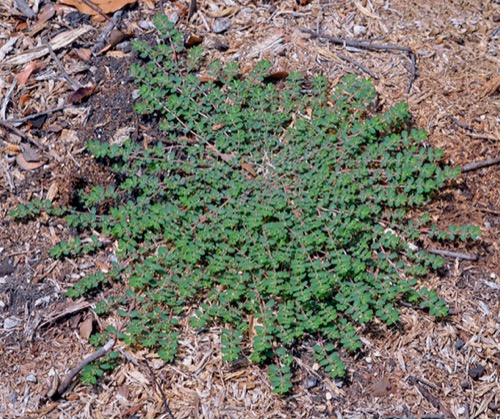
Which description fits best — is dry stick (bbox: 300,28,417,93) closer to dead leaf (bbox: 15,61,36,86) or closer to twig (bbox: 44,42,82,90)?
twig (bbox: 44,42,82,90)

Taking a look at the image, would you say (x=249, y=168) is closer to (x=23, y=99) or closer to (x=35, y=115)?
(x=35, y=115)

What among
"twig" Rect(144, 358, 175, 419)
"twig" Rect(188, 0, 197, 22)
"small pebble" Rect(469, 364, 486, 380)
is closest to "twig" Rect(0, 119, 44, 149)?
"twig" Rect(188, 0, 197, 22)

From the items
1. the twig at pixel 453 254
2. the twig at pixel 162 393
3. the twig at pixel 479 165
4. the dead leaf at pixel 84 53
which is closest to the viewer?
the twig at pixel 162 393

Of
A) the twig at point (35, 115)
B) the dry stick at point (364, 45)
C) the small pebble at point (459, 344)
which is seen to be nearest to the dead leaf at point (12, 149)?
the twig at point (35, 115)

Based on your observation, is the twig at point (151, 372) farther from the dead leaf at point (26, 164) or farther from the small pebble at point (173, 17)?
the small pebble at point (173, 17)

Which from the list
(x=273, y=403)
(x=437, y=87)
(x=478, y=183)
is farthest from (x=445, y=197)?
(x=273, y=403)

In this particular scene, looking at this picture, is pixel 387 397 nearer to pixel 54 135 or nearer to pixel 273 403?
pixel 273 403
